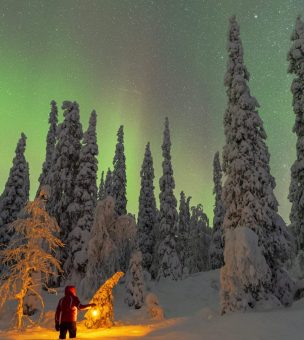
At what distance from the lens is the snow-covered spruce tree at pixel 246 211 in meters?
17.1

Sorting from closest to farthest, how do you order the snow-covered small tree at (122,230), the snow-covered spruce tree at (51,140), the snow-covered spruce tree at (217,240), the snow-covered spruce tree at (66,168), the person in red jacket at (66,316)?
1. the person in red jacket at (66,316)
2. the snow-covered small tree at (122,230)
3. the snow-covered spruce tree at (66,168)
4. the snow-covered spruce tree at (51,140)
5. the snow-covered spruce tree at (217,240)

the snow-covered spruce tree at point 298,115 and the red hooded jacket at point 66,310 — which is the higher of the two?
the snow-covered spruce tree at point 298,115

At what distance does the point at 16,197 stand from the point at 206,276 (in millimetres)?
20320

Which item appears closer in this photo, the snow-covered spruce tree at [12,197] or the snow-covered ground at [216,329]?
the snow-covered ground at [216,329]

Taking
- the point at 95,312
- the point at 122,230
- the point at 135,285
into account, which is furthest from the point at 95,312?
the point at 135,285

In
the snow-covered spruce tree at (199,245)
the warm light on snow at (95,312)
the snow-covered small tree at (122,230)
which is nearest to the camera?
the warm light on snow at (95,312)

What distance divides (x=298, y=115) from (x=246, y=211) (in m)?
7.47

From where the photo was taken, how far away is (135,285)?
28.9 metres

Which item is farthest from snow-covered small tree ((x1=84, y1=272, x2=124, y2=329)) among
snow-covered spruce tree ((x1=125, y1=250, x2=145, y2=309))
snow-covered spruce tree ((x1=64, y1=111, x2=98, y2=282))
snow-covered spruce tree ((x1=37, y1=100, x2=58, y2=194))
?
snow-covered spruce tree ((x1=37, y1=100, x2=58, y2=194))

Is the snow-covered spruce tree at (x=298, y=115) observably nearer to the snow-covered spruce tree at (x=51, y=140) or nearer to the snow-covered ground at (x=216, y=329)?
the snow-covered ground at (x=216, y=329)

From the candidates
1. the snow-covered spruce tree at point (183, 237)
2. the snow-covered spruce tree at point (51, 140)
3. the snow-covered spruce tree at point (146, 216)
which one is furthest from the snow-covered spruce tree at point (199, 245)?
the snow-covered spruce tree at point (51, 140)

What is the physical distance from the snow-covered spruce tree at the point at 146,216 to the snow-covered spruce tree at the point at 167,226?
3033 mm

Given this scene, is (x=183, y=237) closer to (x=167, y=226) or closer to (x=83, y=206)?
(x=167, y=226)

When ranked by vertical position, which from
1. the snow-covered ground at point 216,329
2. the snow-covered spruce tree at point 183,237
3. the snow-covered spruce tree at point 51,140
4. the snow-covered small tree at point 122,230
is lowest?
the snow-covered ground at point 216,329
